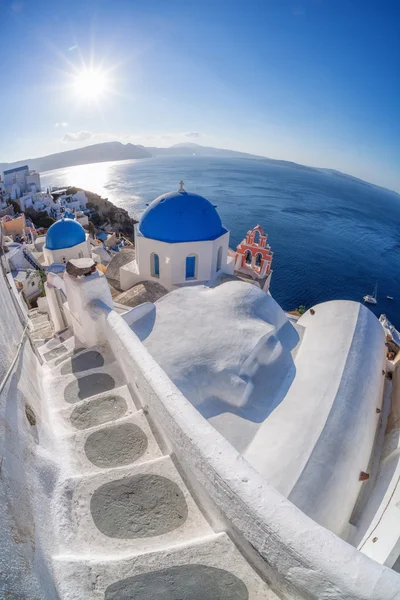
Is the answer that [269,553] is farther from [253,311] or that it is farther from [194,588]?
[253,311]

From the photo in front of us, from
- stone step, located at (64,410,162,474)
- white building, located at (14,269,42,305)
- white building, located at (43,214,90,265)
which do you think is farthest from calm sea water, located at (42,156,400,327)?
stone step, located at (64,410,162,474)

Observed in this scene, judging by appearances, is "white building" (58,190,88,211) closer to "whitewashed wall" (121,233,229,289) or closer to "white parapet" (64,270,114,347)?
"whitewashed wall" (121,233,229,289)

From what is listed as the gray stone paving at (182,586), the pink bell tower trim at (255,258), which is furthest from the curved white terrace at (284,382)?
the pink bell tower trim at (255,258)

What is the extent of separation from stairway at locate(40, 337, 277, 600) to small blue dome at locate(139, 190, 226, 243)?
869cm

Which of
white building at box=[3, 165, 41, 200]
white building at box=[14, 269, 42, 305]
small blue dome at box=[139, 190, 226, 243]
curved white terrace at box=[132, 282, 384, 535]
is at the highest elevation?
white building at box=[3, 165, 41, 200]

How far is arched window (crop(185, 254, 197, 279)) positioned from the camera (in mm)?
13086

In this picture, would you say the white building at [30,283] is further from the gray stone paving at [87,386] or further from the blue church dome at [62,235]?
the gray stone paving at [87,386]

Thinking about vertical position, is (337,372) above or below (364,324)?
below

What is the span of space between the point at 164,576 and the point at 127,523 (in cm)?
74

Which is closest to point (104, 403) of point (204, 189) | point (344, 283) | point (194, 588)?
point (194, 588)

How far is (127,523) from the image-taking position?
320cm

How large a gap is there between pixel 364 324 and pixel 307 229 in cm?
6503

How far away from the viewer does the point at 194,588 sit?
2572 mm

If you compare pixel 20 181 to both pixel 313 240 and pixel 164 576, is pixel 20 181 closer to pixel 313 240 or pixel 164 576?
pixel 313 240
